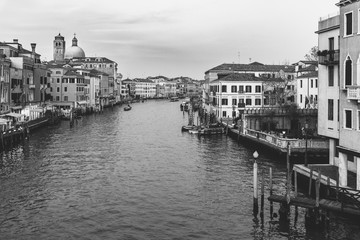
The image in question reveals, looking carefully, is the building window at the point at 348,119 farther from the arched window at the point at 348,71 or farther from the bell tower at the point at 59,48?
the bell tower at the point at 59,48

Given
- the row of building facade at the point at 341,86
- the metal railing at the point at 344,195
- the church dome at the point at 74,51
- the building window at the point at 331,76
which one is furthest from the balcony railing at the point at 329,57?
the church dome at the point at 74,51

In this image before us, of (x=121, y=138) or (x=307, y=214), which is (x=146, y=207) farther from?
(x=121, y=138)

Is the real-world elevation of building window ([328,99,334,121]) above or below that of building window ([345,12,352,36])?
below

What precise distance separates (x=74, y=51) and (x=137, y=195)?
129500 millimetres

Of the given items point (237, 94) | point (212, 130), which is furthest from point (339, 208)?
point (237, 94)

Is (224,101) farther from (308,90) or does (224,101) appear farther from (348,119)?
(348,119)

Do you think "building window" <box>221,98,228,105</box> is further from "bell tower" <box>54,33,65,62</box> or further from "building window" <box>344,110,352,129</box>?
"bell tower" <box>54,33,65,62</box>

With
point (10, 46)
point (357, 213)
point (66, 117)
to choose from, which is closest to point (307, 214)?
point (357, 213)

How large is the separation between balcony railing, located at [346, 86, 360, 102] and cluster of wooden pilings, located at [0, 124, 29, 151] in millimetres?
29026

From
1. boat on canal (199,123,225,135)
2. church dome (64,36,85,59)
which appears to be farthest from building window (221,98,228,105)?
church dome (64,36,85,59)

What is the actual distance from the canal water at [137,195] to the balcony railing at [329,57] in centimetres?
695

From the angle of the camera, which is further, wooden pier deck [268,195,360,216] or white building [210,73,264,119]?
white building [210,73,264,119]

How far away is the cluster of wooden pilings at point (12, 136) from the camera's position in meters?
39.1

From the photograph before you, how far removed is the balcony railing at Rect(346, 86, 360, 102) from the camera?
743 inches
